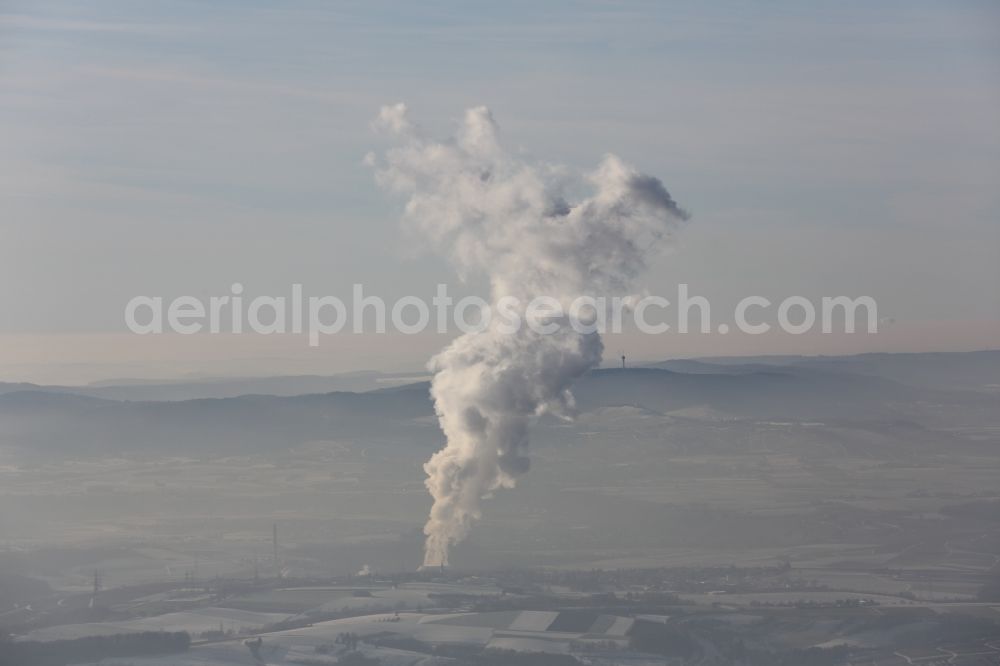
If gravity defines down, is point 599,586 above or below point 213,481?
below

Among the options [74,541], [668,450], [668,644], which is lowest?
[668,644]

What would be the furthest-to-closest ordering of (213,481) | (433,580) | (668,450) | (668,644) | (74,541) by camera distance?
(668,450)
(213,481)
(74,541)
(433,580)
(668,644)

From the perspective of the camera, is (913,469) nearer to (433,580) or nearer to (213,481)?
(213,481)

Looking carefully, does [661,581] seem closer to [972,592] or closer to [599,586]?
[599,586]

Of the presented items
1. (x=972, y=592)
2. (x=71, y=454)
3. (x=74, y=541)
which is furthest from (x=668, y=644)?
(x=71, y=454)

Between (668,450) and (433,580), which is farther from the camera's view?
(668,450)

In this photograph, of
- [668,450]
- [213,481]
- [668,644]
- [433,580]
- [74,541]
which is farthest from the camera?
[668,450]
